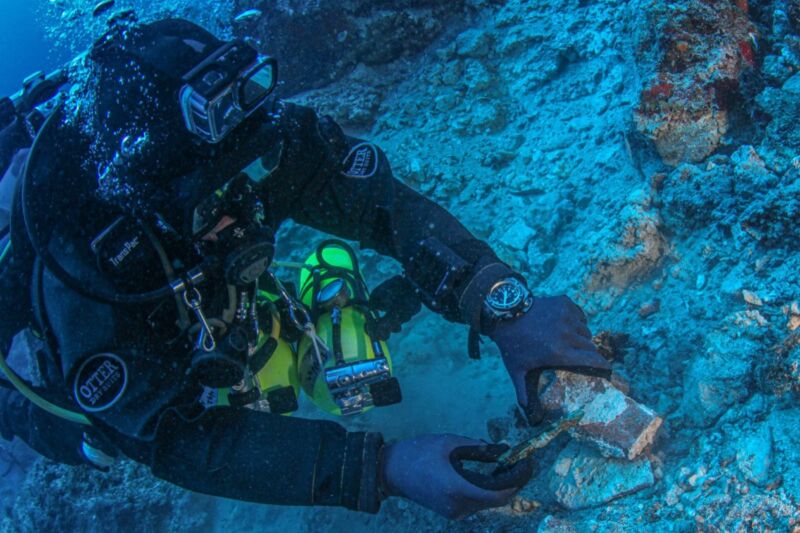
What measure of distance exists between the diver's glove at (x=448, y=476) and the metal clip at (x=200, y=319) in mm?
781

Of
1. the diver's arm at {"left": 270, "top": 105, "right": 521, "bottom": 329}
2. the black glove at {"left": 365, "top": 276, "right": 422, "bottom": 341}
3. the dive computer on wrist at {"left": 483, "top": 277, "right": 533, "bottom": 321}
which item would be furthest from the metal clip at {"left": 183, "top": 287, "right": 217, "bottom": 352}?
the dive computer on wrist at {"left": 483, "top": 277, "right": 533, "bottom": 321}

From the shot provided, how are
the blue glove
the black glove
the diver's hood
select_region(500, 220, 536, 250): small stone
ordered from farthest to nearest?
1. select_region(500, 220, 536, 250): small stone
2. the black glove
3. the blue glove
4. the diver's hood

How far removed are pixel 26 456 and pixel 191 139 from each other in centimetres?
541

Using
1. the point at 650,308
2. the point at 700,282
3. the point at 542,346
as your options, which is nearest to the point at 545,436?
the point at 542,346

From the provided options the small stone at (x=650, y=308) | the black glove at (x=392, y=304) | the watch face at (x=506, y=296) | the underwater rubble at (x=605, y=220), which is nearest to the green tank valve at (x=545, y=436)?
the underwater rubble at (x=605, y=220)

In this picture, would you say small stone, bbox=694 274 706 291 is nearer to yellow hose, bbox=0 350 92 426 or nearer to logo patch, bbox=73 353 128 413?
logo patch, bbox=73 353 128 413

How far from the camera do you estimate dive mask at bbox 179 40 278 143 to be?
1749mm

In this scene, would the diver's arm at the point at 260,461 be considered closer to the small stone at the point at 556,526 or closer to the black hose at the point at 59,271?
the black hose at the point at 59,271

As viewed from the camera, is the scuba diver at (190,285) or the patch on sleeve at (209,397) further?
the patch on sleeve at (209,397)

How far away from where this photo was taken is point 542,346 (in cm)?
201

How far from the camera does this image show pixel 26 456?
5.59 m

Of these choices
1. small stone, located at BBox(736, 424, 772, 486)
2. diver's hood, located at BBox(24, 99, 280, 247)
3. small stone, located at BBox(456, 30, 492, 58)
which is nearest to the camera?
small stone, located at BBox(736, 424, 772, 486)

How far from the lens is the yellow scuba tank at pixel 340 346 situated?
238cm

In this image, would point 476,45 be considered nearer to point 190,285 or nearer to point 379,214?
point 379,214
